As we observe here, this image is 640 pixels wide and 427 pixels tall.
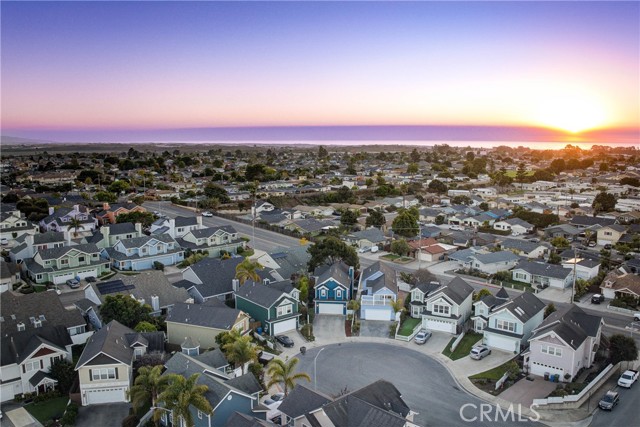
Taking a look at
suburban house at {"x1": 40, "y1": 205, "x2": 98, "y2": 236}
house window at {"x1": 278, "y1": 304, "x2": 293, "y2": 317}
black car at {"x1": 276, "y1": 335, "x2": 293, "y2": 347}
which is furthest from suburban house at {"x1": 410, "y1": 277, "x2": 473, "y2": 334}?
suburban house at {"x1": 40, "y1": 205, "x2": 98, "y2": 236}

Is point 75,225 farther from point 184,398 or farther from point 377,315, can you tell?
point 184,398

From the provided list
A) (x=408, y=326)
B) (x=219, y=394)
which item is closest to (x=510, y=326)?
(x=408, y=326)

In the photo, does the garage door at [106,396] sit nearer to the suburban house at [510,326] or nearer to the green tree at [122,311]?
the green tree at [122,311]

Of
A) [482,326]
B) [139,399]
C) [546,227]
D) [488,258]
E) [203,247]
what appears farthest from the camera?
[546,227]

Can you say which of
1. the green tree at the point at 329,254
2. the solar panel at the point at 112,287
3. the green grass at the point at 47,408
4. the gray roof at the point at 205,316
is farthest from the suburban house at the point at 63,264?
the green grass at the point at 47,408

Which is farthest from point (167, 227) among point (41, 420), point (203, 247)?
point (41, 420)

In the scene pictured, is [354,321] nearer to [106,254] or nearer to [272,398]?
[272,398]

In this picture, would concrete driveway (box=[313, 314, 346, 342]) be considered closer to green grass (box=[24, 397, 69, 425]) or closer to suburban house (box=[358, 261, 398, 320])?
suburban house (box=[358, 261, 398, 320])
